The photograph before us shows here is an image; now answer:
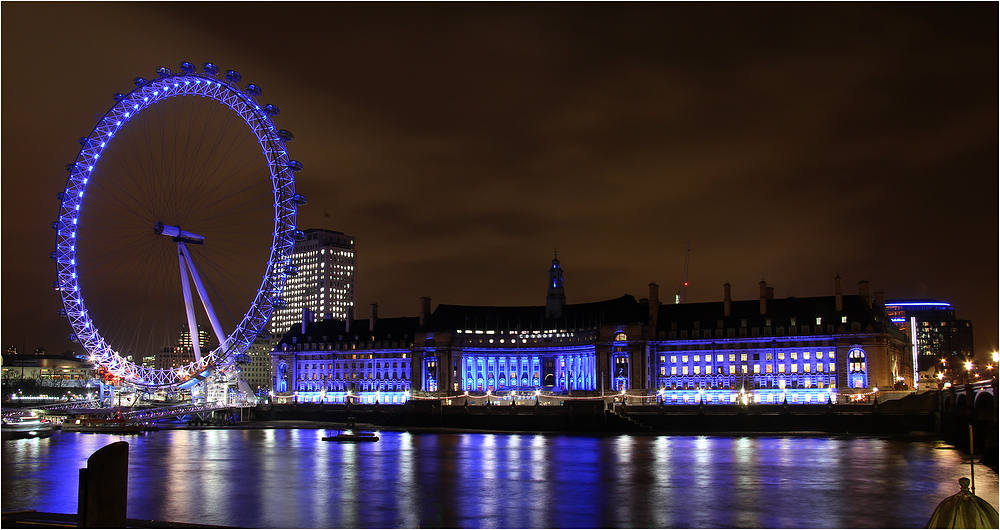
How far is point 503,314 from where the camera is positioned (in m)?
186

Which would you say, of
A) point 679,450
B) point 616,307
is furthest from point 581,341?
point 679,450

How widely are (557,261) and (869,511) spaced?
136904 millimetres

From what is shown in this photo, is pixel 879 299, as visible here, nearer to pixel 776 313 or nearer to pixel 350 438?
pixel 776 313

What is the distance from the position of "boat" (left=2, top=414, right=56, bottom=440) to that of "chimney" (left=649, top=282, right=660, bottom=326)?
325 ft

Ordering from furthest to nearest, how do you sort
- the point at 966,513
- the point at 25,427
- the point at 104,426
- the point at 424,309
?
the point at 424,309 < the point at 104,426 < the point at 25,427 < the point at 966,513

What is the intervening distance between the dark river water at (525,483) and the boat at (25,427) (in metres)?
18.4

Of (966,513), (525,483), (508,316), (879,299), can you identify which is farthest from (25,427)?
(879,299)

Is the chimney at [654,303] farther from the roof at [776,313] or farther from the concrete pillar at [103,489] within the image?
the concrete pillar at [103,489]

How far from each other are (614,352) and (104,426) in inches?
3308

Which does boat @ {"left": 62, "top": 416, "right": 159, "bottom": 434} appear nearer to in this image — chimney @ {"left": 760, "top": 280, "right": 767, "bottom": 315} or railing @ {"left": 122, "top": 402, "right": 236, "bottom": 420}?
railing @ {"left": 122, "top": 402, "right": 236, "bottom": 420}

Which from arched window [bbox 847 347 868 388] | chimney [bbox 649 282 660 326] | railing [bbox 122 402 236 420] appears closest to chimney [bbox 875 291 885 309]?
arched window [bbox 847 347 868 388]

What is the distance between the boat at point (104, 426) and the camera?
129 m

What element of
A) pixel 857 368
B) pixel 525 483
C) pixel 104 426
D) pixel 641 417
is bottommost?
pixel 104 426

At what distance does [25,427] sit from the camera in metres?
121
